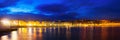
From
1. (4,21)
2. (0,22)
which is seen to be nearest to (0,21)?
(0,22)

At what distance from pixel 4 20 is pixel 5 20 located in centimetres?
66

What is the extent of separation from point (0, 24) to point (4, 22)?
1186cm

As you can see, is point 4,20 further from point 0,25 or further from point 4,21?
point 0,25

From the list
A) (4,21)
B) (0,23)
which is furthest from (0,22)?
(4,21)

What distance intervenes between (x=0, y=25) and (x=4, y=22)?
12.2 metres

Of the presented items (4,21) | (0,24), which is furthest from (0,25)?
(4,21)

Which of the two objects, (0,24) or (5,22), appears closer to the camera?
(0,24)

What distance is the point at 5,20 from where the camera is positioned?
4146 inches

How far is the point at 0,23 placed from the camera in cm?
9331

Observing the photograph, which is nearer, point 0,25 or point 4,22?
point 0,25

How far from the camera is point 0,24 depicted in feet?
303

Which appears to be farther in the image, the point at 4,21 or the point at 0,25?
the point at 4,21

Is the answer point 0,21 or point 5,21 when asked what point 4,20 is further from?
point 0,21

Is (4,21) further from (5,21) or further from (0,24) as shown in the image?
(0,24)
